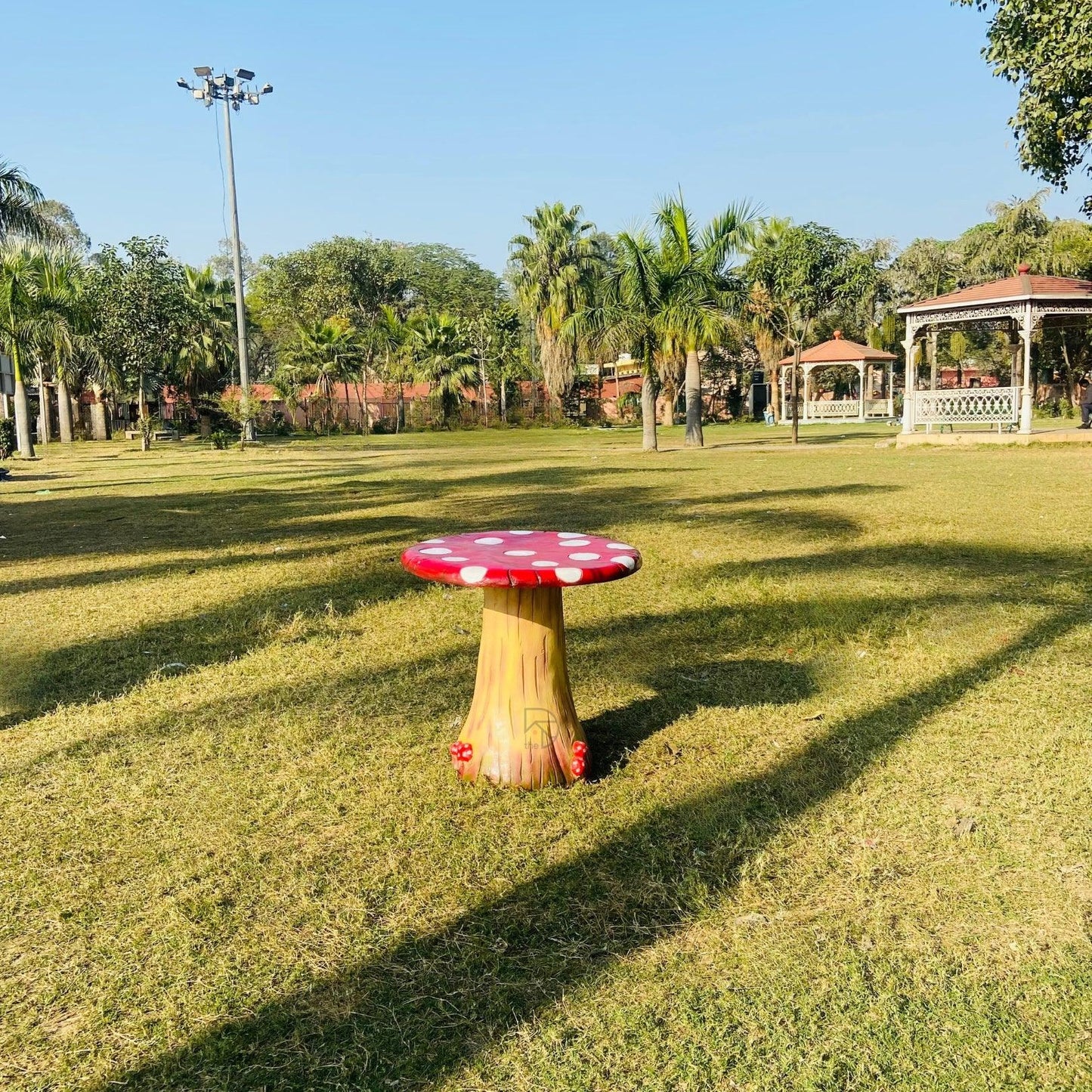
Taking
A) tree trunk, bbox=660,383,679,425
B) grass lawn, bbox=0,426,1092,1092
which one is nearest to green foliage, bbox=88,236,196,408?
tree trunk, bbox=660,383,679,425

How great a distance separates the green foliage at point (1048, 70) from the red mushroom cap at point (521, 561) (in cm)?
1408

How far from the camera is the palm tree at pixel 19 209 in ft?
69.0

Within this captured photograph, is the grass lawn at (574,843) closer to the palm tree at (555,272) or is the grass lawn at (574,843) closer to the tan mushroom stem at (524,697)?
the tan mushroom stem at (524,697)

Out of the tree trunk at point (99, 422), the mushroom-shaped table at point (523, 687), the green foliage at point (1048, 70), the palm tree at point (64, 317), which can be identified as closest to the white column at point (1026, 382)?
the green foliage at point (1048, 70)

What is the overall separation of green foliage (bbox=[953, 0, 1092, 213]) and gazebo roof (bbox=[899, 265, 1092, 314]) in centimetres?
564

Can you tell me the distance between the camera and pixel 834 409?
3944 cm

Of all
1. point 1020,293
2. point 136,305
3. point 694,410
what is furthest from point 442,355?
point 1020,293

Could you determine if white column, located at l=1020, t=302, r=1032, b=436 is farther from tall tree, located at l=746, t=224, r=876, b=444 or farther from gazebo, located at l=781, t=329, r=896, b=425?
tall tree, located at l=746, t=224, r=876, b=444

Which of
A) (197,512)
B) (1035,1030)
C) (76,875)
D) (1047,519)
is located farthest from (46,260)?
(1035,1030)

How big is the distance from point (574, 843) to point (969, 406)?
72.9ft

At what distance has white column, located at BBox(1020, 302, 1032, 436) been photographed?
68.7 ft

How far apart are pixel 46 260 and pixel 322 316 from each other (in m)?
22.8

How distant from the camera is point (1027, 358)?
2070cm

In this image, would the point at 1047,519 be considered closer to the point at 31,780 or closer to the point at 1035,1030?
the point at 1035,1030
